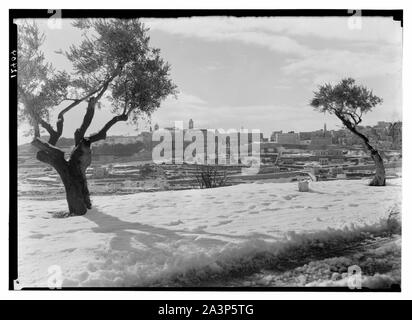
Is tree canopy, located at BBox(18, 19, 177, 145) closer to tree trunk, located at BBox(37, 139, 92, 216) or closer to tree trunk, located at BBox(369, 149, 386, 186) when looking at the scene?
tree trunk, located at BBox(37, 139, 92, 216)

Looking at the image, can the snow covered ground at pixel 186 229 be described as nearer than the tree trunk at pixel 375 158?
Yes

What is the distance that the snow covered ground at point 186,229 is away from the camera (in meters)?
3.91

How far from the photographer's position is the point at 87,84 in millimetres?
4172

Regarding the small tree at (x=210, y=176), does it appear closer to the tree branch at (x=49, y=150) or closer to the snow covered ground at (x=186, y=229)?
the snow covered ground at (x=186, y=229)

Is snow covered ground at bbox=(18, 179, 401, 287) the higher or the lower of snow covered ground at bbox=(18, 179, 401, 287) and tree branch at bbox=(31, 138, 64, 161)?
the lower

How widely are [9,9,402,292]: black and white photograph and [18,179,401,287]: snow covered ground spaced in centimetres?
1

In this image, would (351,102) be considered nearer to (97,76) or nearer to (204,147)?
(204,147)

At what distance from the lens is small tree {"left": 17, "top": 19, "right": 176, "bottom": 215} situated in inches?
159

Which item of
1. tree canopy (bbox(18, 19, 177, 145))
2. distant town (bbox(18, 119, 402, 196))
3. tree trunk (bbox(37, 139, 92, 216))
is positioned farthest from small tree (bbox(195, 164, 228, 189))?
tree trunk (bbox(37, 139, 92, 216))

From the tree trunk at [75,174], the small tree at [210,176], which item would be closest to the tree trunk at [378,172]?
the small tree at [210,176]

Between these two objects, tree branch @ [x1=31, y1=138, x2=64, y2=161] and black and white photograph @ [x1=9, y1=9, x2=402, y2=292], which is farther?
tree branch @ [x1=31, y1=138, x2=64, y2=161]

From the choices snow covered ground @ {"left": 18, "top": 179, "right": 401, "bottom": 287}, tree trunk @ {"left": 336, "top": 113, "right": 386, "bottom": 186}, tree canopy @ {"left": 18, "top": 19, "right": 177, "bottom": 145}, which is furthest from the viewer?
tree trunk @ {"left": 336, "top": 113, "right": 386, "bottom": 186}

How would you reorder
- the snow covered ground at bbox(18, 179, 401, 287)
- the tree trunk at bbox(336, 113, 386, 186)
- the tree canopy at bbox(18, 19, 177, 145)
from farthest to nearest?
the tree trunk at bbox(336, 113, 386, 186) → the tree canopy at bbox(18, 19, 177, 145) → the snow covered ground at bbox(18, 179, 401, 287)
